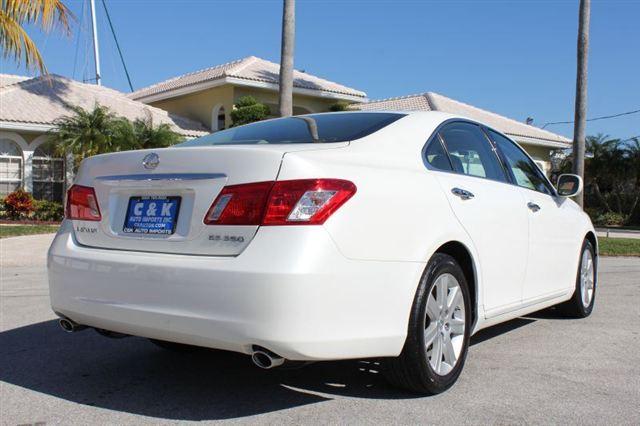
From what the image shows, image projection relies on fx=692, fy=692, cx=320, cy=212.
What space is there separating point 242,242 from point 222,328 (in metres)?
0.41

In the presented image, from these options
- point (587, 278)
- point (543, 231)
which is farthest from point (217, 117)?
point (543, 231)

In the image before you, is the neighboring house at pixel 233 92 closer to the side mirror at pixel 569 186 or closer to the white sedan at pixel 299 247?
the side mirror at pixel 569 186

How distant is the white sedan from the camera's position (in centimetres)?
322

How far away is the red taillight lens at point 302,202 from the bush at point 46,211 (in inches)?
723

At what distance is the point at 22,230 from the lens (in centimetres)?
1619

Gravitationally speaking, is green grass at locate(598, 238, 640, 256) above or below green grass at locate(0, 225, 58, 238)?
above

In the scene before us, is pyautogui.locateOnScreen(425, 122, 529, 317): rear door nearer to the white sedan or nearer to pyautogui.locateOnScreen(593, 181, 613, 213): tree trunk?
the white sedan

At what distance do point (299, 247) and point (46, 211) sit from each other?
18.6 metres

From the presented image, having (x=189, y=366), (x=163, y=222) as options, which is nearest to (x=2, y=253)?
(x=189, y=366)

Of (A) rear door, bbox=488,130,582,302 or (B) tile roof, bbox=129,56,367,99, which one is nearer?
(A) rear door, bbox=488,130,582,302

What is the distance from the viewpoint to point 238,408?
366 cm

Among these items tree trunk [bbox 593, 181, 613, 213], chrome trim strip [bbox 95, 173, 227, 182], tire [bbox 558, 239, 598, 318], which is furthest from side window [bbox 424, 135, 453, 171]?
tree trunk [bbox 593, 181, 613, 213]

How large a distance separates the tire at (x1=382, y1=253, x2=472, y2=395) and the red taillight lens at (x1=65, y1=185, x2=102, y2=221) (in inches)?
72.3

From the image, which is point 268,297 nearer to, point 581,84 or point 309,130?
point 309,130
